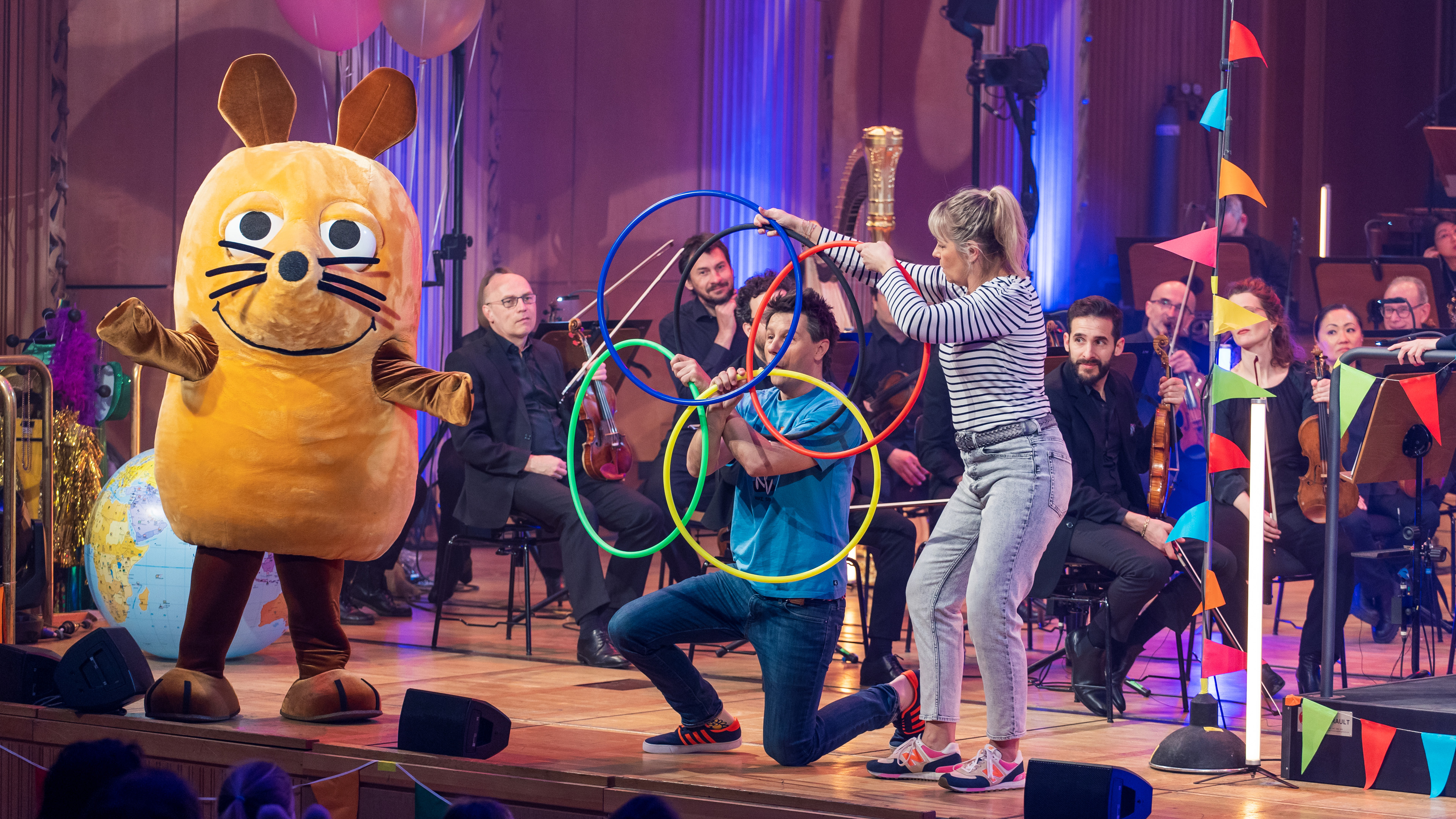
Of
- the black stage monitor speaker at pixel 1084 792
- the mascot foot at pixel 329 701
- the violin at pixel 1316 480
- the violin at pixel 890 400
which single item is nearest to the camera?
the black stage monitor speaker at pixel 1084 792

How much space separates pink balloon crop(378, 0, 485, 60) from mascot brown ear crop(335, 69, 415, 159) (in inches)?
85.9

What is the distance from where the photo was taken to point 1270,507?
496 cm

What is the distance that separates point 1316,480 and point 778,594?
7.60 ft

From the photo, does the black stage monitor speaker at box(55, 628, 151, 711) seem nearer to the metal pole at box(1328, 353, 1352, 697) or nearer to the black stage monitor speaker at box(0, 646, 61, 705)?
the black stage monitor speaker at box(0, 646, 61, 705)

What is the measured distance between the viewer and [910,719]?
3666 millimetres

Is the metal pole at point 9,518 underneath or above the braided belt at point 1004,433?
underneath

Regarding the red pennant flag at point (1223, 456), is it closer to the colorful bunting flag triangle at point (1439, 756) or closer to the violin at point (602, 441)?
the colorful bunting flag triangle at point (1439, 756)

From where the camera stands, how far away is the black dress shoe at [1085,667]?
15.0ft

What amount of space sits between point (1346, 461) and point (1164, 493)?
1.50 m

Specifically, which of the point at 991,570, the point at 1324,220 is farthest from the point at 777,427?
the point at 1324,220

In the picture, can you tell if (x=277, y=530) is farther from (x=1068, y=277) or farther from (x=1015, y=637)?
(x=1068, y=277)

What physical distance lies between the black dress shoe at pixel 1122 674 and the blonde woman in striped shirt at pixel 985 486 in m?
1.15

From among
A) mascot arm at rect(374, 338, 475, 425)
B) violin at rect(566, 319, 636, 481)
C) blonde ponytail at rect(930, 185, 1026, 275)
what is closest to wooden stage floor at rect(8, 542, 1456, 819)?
violin at rect(566, 319, 636, 481)

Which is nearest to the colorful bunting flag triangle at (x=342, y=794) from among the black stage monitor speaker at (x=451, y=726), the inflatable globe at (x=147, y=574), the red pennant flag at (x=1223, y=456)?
the black stage monitor speaker at (x=451, y=726)
